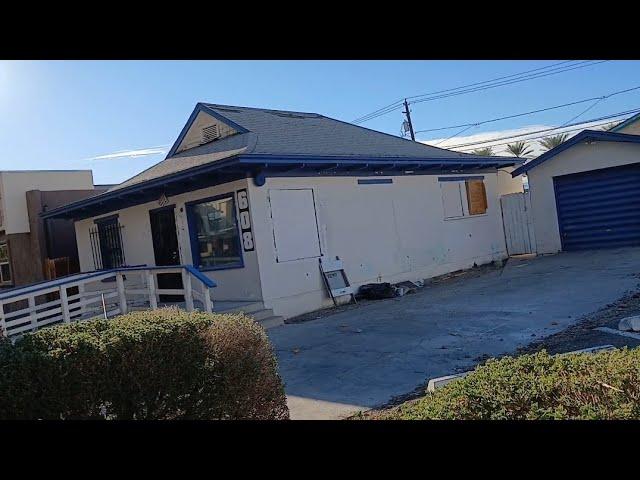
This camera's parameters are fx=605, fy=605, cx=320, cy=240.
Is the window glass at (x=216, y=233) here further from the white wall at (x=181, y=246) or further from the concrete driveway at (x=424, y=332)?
the concrete driveway at (x=424, y=332)

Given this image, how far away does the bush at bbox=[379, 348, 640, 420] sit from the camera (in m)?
2.82

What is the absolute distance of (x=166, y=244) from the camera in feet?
46.2

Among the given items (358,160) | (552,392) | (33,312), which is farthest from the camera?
(358,160)

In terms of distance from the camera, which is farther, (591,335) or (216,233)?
(216,233)

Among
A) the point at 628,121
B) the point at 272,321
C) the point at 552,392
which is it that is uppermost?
the point at 628,121

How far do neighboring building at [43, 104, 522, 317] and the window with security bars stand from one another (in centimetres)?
3

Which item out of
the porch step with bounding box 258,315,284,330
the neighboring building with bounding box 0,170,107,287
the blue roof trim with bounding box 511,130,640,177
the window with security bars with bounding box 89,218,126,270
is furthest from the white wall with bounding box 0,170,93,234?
the blue roof trim with bounding box 511,130,640,177

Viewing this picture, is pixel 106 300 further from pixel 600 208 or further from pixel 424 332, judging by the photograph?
pixel 600 208

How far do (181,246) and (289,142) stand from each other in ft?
11.0

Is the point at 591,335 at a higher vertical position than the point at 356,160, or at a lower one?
lower

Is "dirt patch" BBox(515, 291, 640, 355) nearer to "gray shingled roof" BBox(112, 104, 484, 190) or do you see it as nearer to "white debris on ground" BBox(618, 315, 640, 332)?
"white debris on ground" BBox(618, 315, 640, 332)

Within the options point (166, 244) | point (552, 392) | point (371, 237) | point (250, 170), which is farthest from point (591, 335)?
point (166, 244)

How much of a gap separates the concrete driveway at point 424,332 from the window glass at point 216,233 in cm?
231
